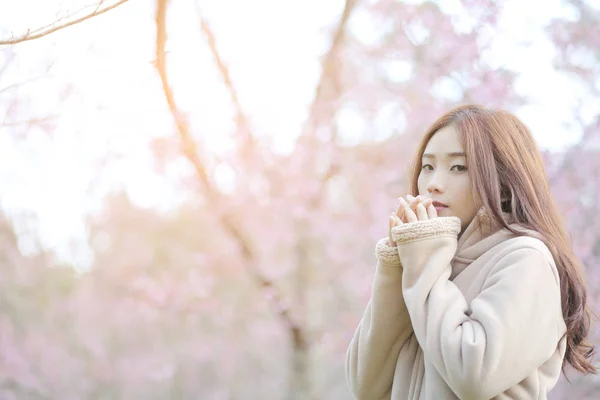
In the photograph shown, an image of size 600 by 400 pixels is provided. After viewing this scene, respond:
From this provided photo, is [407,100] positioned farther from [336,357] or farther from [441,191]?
[441,191]

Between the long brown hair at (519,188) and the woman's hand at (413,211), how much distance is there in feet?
0.27

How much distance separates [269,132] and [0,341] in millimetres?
2541

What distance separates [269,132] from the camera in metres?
3.53

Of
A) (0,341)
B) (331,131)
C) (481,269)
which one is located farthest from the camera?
(0,341)

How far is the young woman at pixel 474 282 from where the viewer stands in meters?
0.99

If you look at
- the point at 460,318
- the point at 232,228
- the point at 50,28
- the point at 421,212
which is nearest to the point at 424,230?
the point at 421,212

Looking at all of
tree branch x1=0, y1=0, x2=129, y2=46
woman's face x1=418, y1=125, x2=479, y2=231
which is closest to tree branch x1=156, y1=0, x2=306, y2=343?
tree branch x1=0, y1=0, x2=129, y2=46

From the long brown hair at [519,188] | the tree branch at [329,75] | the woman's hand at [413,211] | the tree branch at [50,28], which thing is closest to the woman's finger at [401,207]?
the woman's hand at [413,211]

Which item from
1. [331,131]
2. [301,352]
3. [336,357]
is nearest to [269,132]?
[331,131]

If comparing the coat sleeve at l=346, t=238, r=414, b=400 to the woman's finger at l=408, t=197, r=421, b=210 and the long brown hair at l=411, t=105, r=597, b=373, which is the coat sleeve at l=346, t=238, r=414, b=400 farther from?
the long brown hair at l=411, t=105, r=597, b=373

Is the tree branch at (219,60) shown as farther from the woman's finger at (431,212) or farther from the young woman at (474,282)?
the woman's finger at (431,212)

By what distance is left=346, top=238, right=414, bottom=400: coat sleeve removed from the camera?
113cm

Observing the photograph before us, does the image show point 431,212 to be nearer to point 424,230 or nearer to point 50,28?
point 424,230

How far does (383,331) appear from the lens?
45.1 inches
